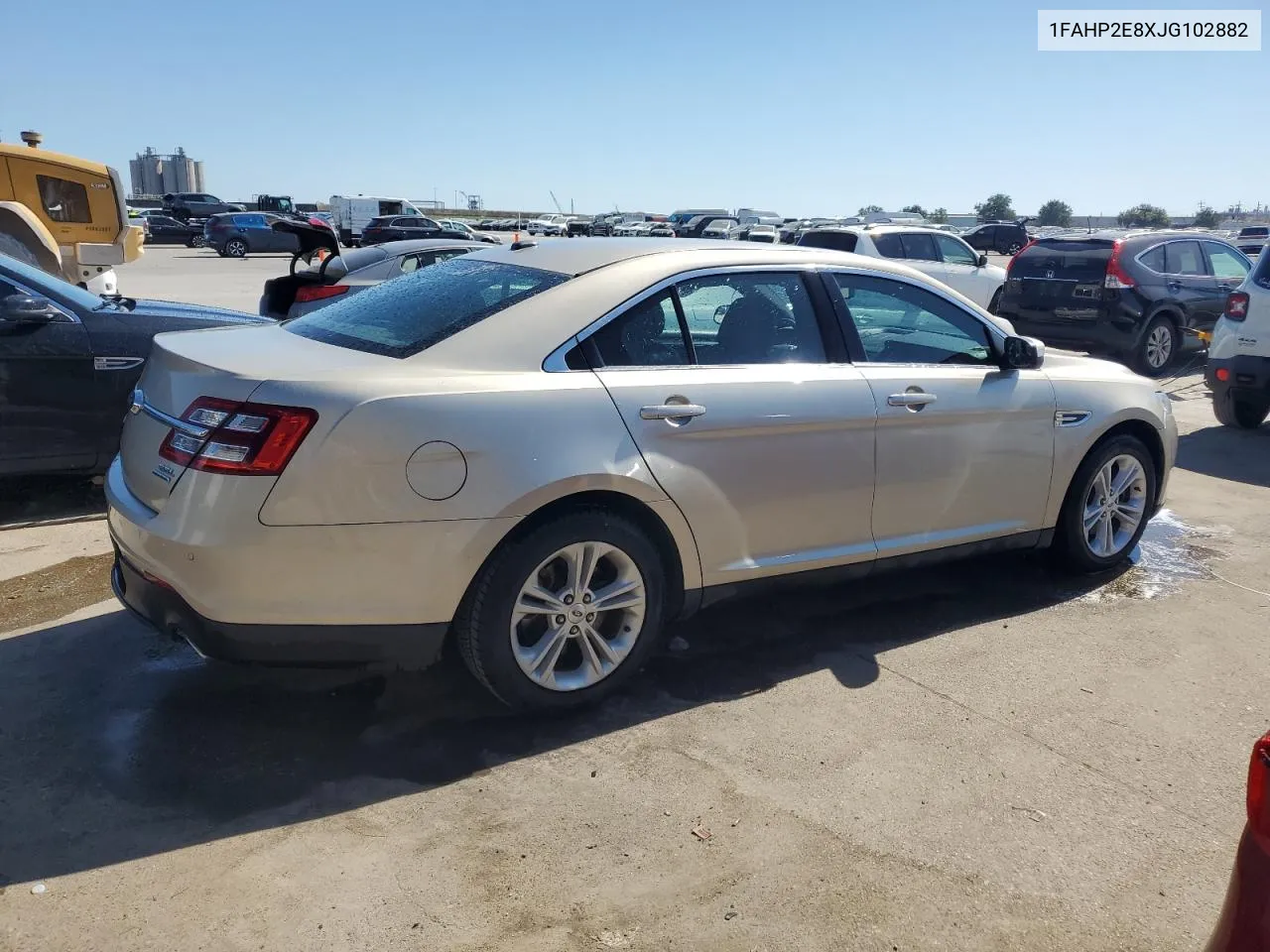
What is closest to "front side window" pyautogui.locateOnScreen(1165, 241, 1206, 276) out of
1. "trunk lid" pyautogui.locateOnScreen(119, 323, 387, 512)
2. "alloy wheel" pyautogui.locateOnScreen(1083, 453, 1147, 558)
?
"alloy wheel" pyautogui.locateOnScreen(1083, 453, 1147, 558)

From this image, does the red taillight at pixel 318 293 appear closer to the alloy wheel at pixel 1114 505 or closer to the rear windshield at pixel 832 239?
the alloy wheel at pixel 1114 505

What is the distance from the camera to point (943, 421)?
4352 millimetres

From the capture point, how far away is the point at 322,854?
2836mm

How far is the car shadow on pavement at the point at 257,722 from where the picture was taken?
2980 millimetres

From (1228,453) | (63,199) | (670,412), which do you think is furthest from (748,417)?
(63,199)

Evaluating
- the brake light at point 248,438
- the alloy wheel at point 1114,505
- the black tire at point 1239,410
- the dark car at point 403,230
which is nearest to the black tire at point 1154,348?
the black tire at point 1239,410

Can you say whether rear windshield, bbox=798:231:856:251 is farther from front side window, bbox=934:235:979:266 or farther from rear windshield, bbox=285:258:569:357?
rear windshield, bbox=285:258:569:357

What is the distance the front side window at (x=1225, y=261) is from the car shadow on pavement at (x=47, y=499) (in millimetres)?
12242

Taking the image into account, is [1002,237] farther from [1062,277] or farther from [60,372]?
[60,372]

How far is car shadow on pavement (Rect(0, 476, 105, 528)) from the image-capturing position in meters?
5.82

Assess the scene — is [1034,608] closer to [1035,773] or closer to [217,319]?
[1035,773]

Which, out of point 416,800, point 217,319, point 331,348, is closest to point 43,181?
point 217,319

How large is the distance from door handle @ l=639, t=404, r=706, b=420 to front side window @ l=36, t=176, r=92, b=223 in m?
14.3

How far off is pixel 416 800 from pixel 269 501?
0.98 metres
